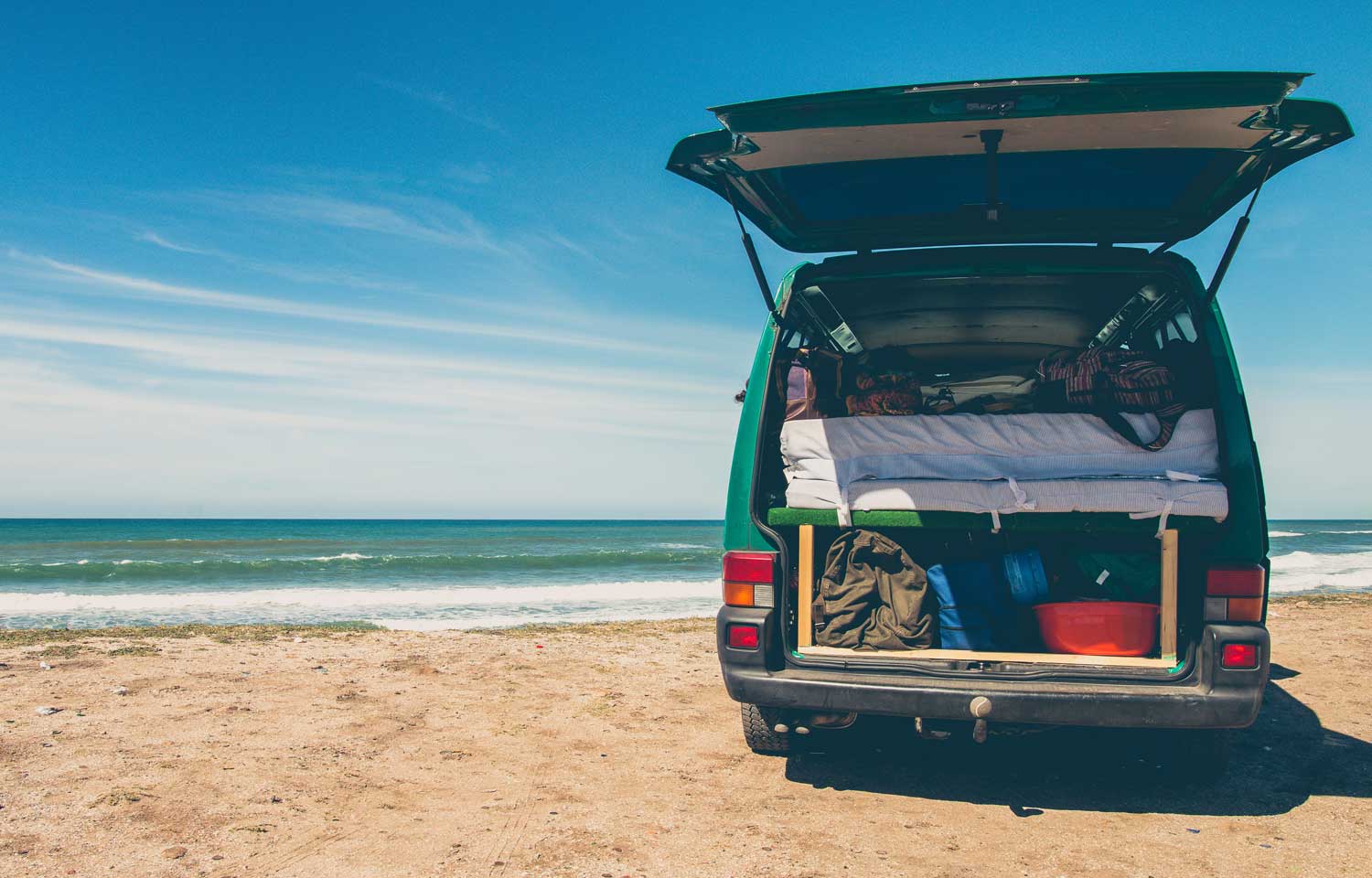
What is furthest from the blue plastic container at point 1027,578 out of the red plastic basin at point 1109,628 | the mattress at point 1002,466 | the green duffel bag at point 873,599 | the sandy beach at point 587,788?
the sandy beach at point 587,788

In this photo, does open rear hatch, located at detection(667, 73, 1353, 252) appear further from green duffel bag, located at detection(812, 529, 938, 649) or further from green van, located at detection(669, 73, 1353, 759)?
green duffel bag, located at detection(812, 529, 938, 649)

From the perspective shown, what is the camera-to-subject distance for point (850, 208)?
4.23 m

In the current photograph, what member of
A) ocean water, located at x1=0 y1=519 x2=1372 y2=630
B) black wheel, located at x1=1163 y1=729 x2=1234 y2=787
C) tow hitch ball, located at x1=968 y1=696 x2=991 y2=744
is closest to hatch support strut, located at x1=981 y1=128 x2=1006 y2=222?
tow hitch ball, located at x1=968 y1=696 x2=991 y2=744

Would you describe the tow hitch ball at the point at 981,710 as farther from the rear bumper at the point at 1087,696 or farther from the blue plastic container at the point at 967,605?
the blue plastic container at the point at 967,605

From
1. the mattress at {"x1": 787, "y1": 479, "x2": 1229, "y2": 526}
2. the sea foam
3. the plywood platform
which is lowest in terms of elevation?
the sea foam

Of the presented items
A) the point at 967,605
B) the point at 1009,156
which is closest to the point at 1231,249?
the point at 1009,156

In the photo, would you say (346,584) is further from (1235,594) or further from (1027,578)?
(1235,594)

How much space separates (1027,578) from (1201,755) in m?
1.12

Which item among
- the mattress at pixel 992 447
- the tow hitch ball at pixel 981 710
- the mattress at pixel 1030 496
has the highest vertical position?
the mattress at pixel 992 447

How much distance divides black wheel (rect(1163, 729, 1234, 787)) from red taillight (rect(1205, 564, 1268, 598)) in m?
0.90

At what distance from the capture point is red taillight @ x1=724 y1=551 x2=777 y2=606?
3635 millimetres

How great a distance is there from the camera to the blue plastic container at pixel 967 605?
147 inches

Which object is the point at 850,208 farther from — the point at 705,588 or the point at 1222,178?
the point at 705,588

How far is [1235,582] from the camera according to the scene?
331 cm
